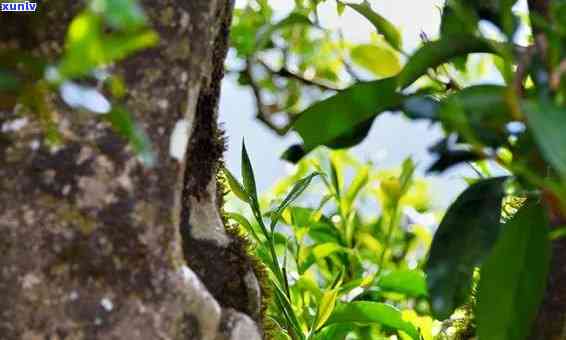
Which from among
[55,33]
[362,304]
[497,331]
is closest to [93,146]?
[55,33]

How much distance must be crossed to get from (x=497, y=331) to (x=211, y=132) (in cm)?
29

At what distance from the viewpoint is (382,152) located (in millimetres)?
1606

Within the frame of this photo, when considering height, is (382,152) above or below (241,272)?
above

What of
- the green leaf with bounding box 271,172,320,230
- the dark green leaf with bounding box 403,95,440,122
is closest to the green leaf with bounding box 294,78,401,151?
the dark green leaf with bounding box 403,95,440,122

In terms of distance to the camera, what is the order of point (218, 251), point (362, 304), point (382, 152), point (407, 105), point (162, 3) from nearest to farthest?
point (407, 105)
point (162, 3)
point (218, 251)
point (362, 304)
point (382, 152)

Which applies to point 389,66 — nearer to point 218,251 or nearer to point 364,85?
point 364,85

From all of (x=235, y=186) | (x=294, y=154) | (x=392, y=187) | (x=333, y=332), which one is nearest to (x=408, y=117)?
(x=294, y=154)

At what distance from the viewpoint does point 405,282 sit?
0.98 m

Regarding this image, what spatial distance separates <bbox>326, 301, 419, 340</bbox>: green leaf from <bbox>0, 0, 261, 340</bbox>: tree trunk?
1.18ft

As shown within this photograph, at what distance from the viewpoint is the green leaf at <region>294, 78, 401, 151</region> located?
532 mm

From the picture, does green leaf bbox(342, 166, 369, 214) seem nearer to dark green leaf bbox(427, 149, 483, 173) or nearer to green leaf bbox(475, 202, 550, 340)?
green leaf bbox(475, 202, 550, 340)

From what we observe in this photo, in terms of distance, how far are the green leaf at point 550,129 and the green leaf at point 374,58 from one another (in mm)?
239

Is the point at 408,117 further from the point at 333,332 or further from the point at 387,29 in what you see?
the point at 333,332

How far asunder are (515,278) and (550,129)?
0.27 metres
